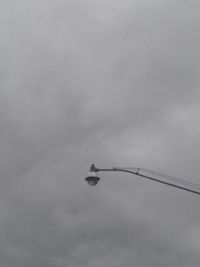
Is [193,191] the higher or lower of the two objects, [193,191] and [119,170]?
the lower

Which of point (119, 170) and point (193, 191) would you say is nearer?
point (193, 191)

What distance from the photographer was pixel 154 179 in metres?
21.8

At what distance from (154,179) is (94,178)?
13.2ft

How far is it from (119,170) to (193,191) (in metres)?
4.10

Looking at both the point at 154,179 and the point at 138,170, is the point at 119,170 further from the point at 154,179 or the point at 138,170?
the point at 154,179

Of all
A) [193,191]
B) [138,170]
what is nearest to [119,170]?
[138,170]

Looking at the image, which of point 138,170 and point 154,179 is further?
point 138,170

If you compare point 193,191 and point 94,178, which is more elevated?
point 94,178

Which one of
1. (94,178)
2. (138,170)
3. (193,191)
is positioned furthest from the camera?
(94,178)

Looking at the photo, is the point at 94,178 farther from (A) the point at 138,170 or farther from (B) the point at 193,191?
(B) the point at 193,191

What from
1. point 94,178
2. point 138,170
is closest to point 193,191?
point 138,170

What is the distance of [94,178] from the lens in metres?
25.0

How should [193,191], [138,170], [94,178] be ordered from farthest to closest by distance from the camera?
1. [94,178]
2. [138,170]
3. [193,191]

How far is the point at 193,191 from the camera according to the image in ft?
68.0
